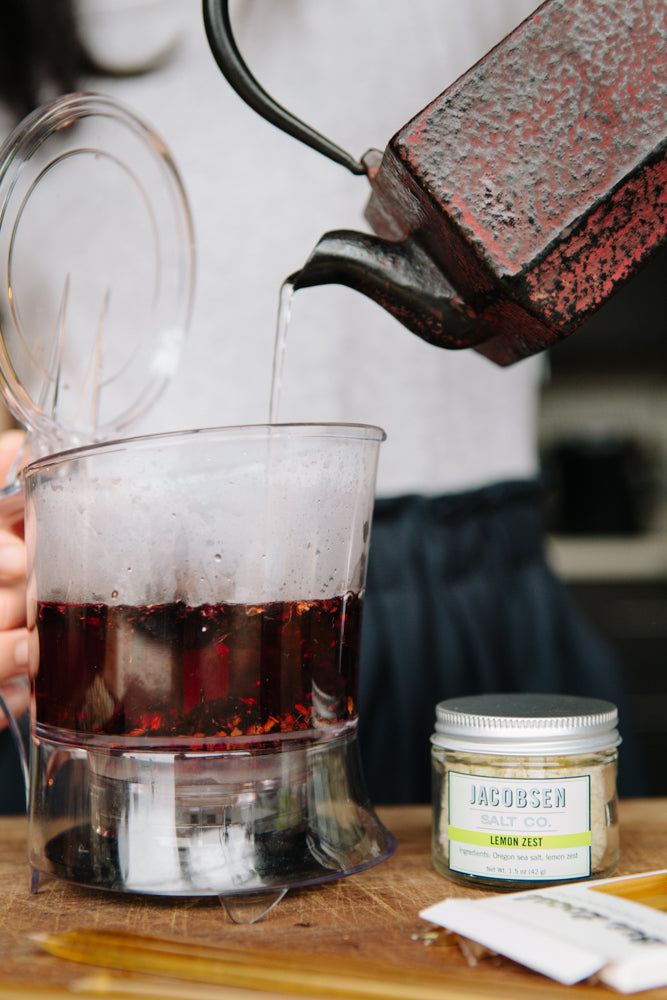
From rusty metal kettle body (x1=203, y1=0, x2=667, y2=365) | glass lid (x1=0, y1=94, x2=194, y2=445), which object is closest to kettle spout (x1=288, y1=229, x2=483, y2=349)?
rusty metal kettle body (x1=203, y1=0, x2=667, y2=365)

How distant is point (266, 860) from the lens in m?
0.33

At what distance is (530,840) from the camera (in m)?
0.35

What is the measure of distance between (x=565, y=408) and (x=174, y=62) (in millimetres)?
1625

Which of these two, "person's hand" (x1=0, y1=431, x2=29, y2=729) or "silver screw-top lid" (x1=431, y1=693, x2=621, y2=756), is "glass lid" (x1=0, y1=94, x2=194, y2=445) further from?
"silver screw-top lid" (x1=431, y1=693, x2=621, y2=756)

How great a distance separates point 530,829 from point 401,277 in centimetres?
22

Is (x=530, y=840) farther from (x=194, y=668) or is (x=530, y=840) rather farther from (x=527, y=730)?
(x=194, y=668)

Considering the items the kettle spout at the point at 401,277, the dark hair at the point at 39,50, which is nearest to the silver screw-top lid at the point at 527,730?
the kettle spout at the point at 401,277

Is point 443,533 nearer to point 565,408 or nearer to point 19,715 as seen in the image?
point 19,715

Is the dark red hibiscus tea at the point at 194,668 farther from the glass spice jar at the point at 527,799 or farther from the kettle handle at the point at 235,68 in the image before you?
the kettle handle at the point at 235,68

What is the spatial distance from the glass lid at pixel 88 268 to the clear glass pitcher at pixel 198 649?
0.11 meters

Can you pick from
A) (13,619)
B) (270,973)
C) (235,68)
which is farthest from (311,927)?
(235,68)

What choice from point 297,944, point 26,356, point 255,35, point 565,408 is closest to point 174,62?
point 255,35

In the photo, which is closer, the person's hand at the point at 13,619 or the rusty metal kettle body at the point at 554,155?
the rusty metal kettle body at the point at 554,155

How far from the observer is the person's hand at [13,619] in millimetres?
414
